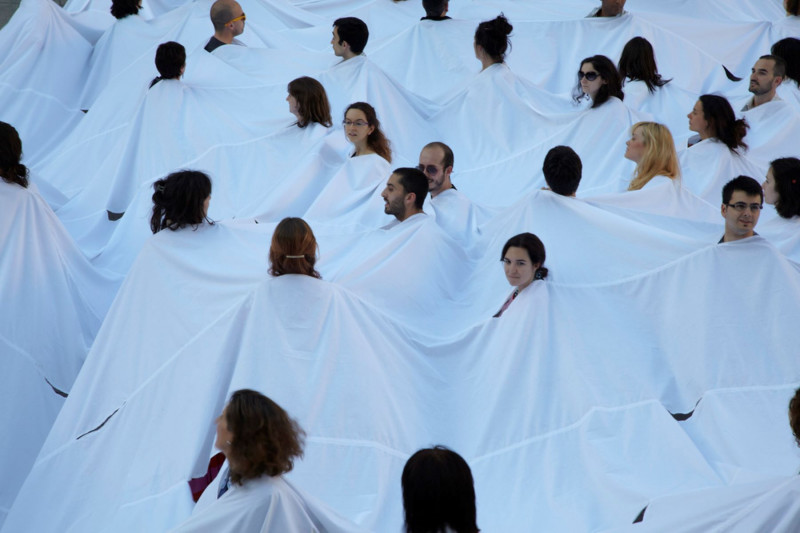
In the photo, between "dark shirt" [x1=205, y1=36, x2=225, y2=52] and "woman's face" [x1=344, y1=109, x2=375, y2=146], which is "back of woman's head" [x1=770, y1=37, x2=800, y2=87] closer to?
"woman's face" [x1=344, y1=109, x2=375, y2=146]

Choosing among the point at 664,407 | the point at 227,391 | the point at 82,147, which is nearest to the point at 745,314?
the point at 664,407

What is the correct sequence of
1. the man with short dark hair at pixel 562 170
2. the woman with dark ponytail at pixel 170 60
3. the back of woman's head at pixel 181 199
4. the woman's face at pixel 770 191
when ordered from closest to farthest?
1. the back of woman's head at pixel 181 199
2. the man with short dark hair at pixel 562 170
3. the woman's face at pixel 770 191
4. the woman with dark ponytail at pixel 170 60

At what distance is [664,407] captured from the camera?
177 inches

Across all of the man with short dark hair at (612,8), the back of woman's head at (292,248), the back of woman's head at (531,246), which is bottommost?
the back of woman's head at (292,248)

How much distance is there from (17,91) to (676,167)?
224 inches

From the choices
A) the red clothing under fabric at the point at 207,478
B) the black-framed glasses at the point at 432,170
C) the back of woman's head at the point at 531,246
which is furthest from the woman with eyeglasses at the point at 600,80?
the red clothing under fabric at the point at 207,478

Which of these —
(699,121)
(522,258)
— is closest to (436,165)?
(522,258)

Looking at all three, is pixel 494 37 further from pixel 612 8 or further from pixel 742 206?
pixel 742 206

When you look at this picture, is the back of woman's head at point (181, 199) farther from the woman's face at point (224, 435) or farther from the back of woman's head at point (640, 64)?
the back of woman's head at point (640, 64)

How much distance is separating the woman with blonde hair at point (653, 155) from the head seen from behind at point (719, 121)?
0.74 m

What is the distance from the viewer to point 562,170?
5.55 metres

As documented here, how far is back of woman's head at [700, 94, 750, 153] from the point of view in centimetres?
674

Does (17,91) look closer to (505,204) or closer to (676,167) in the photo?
(505,204)

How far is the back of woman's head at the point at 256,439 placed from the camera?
3.13m
